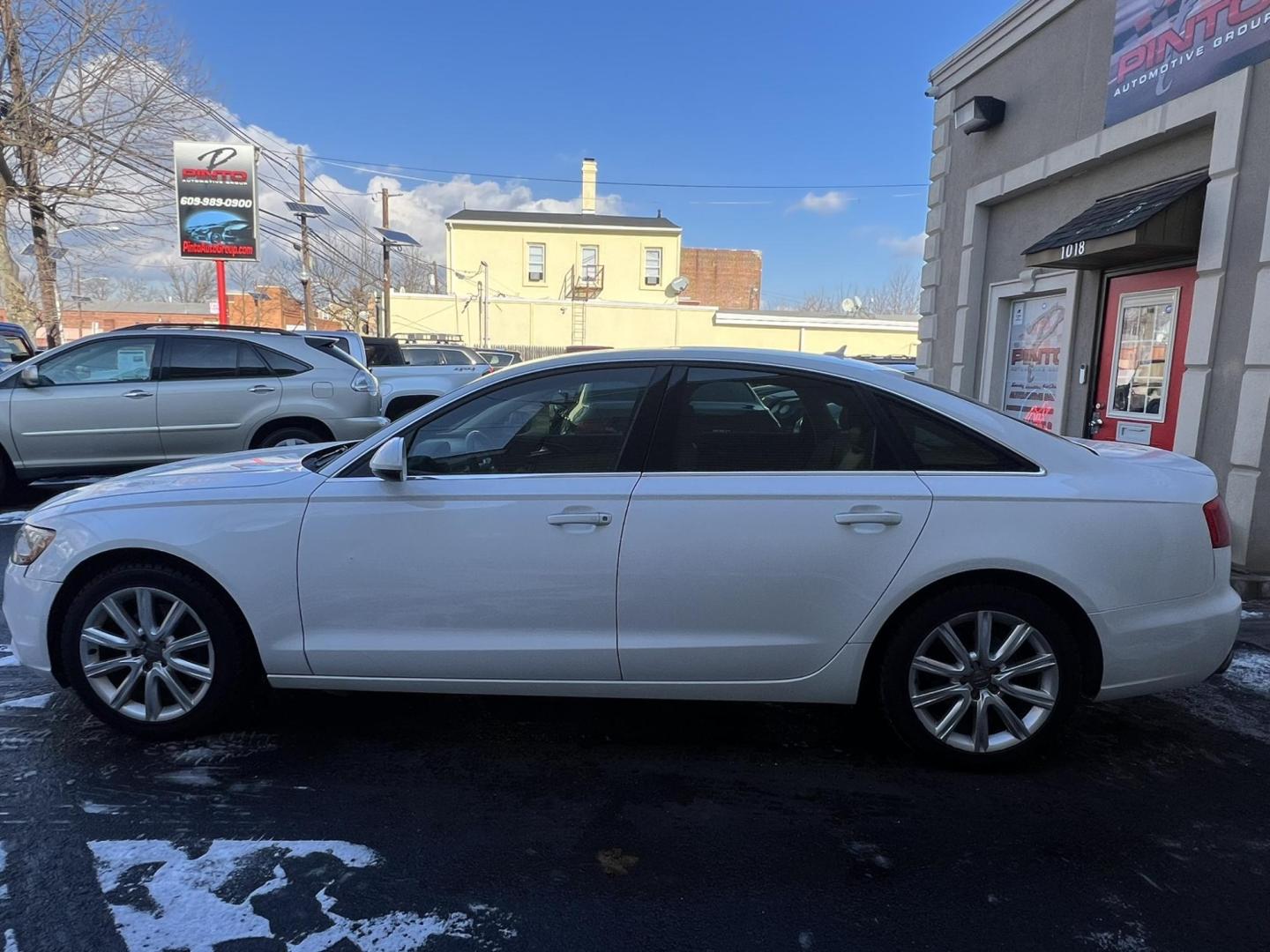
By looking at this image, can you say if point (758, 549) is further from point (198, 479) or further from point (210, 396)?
point (210, 396)

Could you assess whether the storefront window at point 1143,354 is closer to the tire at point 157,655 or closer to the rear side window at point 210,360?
the tire at point 157,655

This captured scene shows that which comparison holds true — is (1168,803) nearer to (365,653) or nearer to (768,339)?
(365,653)

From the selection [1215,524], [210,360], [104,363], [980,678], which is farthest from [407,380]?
[1215,524]

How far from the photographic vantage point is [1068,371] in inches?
316

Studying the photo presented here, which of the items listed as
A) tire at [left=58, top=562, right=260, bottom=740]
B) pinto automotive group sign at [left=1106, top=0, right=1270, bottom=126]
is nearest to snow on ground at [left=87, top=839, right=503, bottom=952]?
tire at [left=58, top=562, right=260, bottom=740]

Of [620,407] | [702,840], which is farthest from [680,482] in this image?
[702,840]

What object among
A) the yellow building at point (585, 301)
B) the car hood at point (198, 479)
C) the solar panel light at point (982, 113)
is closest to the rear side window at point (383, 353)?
the solar panel light at point (982, 113)

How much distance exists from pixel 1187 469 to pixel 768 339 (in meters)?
36.4

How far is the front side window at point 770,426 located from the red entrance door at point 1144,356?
4.38m

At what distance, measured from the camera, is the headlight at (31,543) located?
3.35 metres

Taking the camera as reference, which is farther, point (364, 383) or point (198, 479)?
point (364, 383)

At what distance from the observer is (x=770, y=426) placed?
327 centimetres

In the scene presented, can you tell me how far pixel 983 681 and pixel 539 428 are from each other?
197 centimetres

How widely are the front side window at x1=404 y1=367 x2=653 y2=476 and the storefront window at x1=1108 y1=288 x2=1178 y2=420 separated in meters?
5.54
